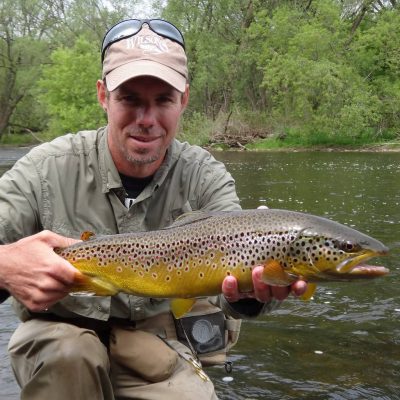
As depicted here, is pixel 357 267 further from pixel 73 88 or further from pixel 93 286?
pixel 73 88

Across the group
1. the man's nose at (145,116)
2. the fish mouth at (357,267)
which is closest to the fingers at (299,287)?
the fish mouth at (357,267)

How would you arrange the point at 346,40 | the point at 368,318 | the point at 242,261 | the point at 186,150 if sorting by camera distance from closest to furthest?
the point at 242,261, the point at 186,150, the point at 368,318, the point at 346,40

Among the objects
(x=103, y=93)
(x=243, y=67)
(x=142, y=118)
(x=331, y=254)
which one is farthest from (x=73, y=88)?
(x=331, y=254)

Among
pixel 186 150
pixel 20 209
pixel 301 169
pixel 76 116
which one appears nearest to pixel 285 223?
pixel 186 150

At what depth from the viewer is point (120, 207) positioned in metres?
2.85

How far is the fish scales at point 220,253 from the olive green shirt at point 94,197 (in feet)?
1.00

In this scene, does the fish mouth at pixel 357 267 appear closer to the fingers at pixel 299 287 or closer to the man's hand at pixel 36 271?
the fingers at pixel 299 287

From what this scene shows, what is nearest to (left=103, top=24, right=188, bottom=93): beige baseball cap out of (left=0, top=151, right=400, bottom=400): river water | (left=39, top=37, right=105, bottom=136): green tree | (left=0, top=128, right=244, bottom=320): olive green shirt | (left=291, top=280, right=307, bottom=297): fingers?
(left=0, top=128, right=244, bottom=320): olive green shirt

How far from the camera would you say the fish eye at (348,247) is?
231 cm

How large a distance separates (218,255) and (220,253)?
0.04ft

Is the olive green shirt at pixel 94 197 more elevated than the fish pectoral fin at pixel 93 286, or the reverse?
the olive green shirt at pixel 94 197

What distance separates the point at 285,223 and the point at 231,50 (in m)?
32.6

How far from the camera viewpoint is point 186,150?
3162 millimetres

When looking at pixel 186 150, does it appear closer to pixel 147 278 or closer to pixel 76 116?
pixel 147 278
